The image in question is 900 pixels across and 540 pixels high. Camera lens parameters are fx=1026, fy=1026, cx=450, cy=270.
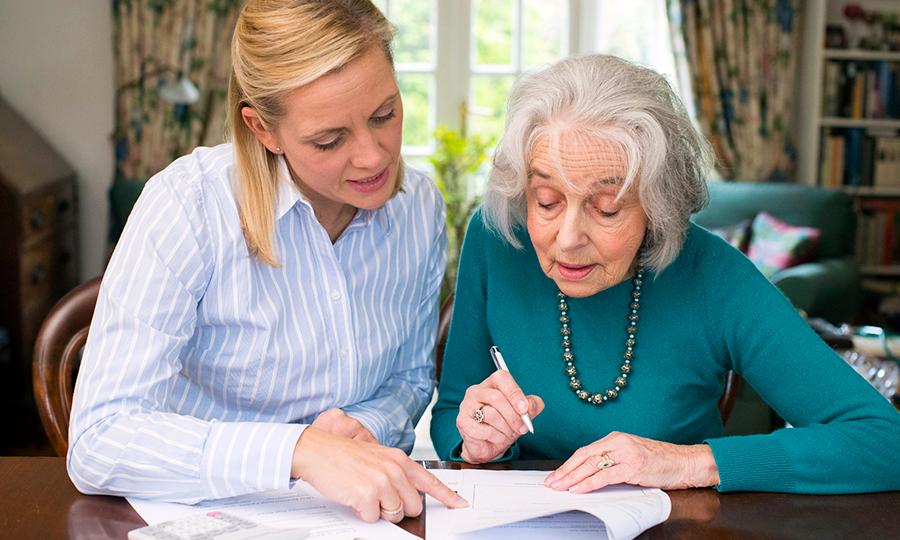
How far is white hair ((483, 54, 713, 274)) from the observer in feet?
4.57

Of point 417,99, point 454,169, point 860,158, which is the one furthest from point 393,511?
A: point 860,158

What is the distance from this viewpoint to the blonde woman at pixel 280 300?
4.03ft

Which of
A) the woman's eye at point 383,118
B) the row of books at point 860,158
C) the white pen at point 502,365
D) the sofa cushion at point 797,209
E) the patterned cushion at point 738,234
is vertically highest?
the woman's eye at point 383,118

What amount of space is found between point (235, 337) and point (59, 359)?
267mm

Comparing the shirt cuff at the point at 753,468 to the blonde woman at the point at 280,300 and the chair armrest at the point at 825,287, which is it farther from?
the chair armrest at the point at 825,287

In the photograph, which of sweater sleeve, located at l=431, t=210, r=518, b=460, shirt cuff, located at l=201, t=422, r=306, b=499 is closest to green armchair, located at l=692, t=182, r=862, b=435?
sweater sleeve, located at l=431, t=210, r=518, b=460

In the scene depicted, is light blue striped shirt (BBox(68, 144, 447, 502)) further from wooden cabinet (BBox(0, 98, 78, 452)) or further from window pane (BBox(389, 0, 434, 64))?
window pane (BBox(389, 0, 434, 64))

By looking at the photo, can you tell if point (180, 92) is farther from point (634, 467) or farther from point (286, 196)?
point (634, 467)

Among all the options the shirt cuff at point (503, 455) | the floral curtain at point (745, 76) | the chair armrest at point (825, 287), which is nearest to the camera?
the shirt cuff at point (503, 455)

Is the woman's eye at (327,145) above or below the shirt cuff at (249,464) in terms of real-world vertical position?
above

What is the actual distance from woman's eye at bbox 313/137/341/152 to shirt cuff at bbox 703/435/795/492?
0.66 metres

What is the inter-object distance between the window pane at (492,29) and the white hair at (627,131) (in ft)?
13.3

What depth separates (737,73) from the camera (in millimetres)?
5422

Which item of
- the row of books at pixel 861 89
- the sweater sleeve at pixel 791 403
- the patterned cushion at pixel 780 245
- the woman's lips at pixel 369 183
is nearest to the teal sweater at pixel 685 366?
the sweater sleeve at pixel 791 403
